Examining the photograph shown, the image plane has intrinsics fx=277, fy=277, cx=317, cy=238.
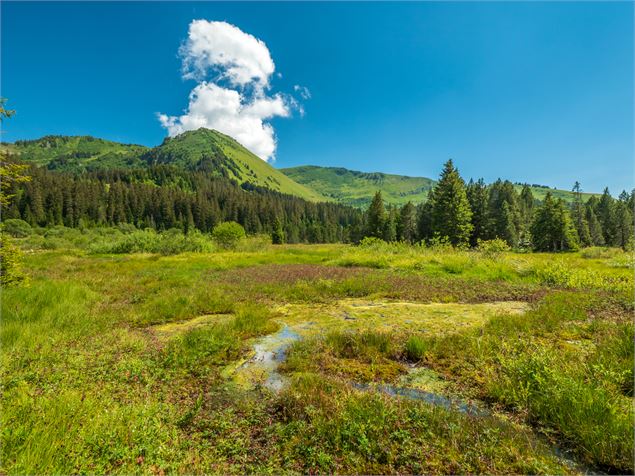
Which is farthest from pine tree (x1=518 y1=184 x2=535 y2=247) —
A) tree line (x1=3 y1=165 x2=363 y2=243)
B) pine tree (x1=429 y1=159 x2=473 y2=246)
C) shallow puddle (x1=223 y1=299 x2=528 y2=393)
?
shallow puddle (x1=223 y1=299 x2=528 y2=393)

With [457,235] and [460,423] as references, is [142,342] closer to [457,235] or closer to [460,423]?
[460,423]

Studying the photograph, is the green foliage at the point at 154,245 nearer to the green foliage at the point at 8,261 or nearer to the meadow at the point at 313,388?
the meadow at the point at 313,388

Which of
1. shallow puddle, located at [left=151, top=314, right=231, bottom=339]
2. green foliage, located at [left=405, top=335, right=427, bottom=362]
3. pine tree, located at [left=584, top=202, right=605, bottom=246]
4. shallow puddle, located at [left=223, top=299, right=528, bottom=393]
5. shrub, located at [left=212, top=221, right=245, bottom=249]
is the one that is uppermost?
pine tree, located at [left=584, top=202, right=605, bottom=246]

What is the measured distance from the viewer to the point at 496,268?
18.5m

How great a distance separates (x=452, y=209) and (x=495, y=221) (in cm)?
2329

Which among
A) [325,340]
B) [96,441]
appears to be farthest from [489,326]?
[96,441]

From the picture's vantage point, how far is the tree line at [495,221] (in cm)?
3859

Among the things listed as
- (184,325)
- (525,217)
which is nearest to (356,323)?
(184,325)

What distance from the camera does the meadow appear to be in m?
3.25

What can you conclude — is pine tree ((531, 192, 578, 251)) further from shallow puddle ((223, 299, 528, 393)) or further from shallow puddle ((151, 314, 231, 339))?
shallow puddle ((151, 314, 231, 339))

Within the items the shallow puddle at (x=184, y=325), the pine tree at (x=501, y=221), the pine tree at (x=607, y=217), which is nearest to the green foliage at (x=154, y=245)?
the shallow puddle at (x=184, y=325)

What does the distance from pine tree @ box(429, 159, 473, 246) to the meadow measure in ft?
94.4

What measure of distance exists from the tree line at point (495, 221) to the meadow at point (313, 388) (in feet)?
71.4

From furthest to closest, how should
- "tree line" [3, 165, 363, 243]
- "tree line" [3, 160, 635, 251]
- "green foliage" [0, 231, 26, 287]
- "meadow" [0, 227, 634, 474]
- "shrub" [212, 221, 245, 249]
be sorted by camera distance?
"tree line" [3, 165, 363, 243], "tree line" [3, 160, 635, 251], "shrub" [212, 221, 245, 249], "green foliage" [0, 231, 26, 287], "meadow" [0, 227, 634, 474]
